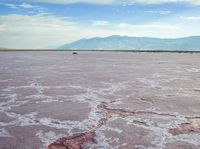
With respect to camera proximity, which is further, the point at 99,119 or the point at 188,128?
the point at 99,119

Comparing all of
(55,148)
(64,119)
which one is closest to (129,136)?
(55,148)

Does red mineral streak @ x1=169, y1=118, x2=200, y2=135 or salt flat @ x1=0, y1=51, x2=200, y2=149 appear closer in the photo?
salt flat @ x1=0, y1=51, x2=200, y2=149

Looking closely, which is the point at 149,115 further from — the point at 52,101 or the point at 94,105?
the point at 52,101

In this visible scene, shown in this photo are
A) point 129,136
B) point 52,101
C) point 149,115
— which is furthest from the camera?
point 52,101

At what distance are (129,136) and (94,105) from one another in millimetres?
4132

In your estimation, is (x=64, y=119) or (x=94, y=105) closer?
(x=64, y=119)

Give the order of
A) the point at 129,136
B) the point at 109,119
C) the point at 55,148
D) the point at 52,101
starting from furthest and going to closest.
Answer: the point at 52,101 → the point at 109,119 → the point at 129,136 → the point at 55,148

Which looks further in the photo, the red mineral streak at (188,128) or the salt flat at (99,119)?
the red mineral streak at (188,128)

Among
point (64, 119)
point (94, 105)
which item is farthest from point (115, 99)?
point (64, 119)

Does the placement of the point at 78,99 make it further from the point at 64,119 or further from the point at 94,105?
the point at 64,119

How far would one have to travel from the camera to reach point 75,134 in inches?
321

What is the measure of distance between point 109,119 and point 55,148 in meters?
2.96

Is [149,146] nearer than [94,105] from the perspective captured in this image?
Yes

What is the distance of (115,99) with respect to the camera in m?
13.3
